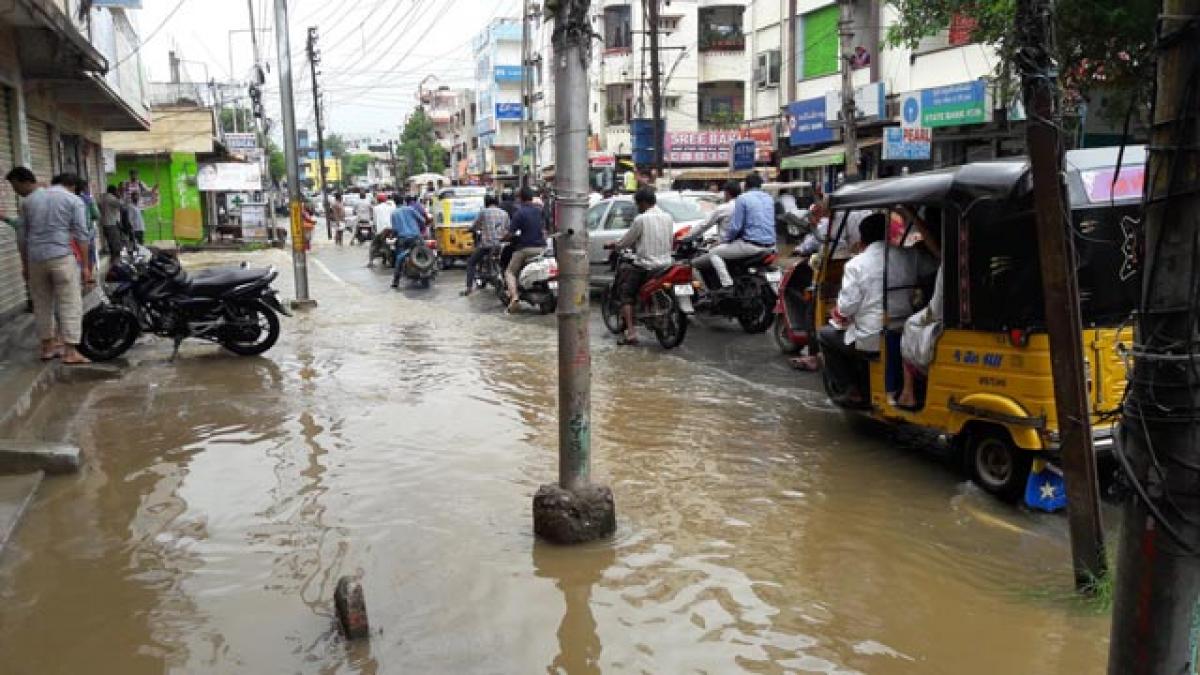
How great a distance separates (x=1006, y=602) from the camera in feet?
14.0

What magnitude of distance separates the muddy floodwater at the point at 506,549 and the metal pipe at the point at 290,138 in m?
6.38

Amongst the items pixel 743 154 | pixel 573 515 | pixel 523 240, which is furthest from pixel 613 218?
pixel 743 154

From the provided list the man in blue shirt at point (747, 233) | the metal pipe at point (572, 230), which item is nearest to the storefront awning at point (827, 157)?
the man in blue shirt at point (747, 233)

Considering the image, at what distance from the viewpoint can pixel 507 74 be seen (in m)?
66.0

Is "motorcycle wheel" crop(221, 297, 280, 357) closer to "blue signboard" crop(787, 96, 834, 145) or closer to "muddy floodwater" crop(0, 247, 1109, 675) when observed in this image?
"muddy floodwater" crop(0, 247, 1109, 675)

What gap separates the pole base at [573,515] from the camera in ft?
16.1

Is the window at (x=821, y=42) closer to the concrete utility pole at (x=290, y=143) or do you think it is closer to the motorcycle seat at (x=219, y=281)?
the concrete utility pole at (x=290, y=143)

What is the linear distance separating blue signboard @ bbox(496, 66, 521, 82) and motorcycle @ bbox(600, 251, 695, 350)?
57141 millimetres

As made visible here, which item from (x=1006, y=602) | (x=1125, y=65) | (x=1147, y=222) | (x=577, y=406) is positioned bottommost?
(x=1006, y=602)

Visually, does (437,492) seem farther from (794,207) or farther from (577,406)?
(794,207)

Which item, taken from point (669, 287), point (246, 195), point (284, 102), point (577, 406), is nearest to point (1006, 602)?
point (577, 406)

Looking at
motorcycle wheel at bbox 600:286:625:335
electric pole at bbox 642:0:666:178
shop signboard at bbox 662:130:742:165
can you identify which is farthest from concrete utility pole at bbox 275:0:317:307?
shop signboard at bbox 662:130:742:165

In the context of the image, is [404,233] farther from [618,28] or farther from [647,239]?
[618,28]

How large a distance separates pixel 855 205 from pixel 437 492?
10.8ft
